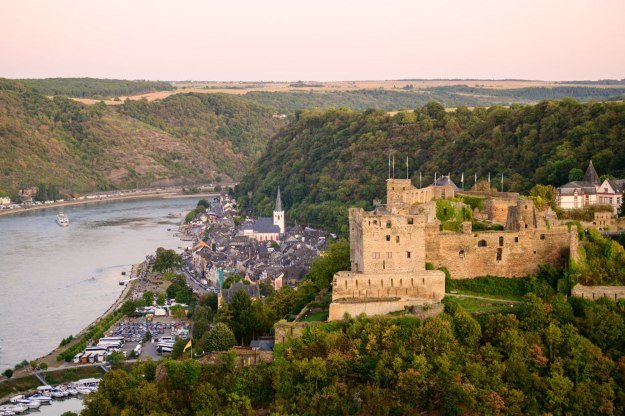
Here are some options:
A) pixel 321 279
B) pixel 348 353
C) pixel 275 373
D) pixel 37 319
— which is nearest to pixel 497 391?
pixel 348 353

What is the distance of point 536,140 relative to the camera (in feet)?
240

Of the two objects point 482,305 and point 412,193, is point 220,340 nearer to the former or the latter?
point 482,305

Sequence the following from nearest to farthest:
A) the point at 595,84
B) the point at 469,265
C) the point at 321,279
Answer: the point at 469,265 < the point at 321,279 < the point at 595,84

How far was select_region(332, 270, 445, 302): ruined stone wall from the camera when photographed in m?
32.8

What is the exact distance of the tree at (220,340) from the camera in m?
36.4

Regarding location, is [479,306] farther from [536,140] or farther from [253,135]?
[253,135]

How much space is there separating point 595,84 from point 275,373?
16542 cm

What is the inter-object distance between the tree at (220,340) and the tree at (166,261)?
124 ft

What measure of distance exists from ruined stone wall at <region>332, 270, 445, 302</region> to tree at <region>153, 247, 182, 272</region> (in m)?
43.6

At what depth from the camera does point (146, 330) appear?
56625 millimetres

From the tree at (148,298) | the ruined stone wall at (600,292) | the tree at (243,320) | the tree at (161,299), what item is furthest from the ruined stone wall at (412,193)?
the tree at (148,298)

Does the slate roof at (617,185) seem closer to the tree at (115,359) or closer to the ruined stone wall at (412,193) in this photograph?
the ruined stone wall at (412,193)

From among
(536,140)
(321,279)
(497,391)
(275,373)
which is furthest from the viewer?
(536,140)

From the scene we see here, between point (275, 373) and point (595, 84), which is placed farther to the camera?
point (595, 84)
